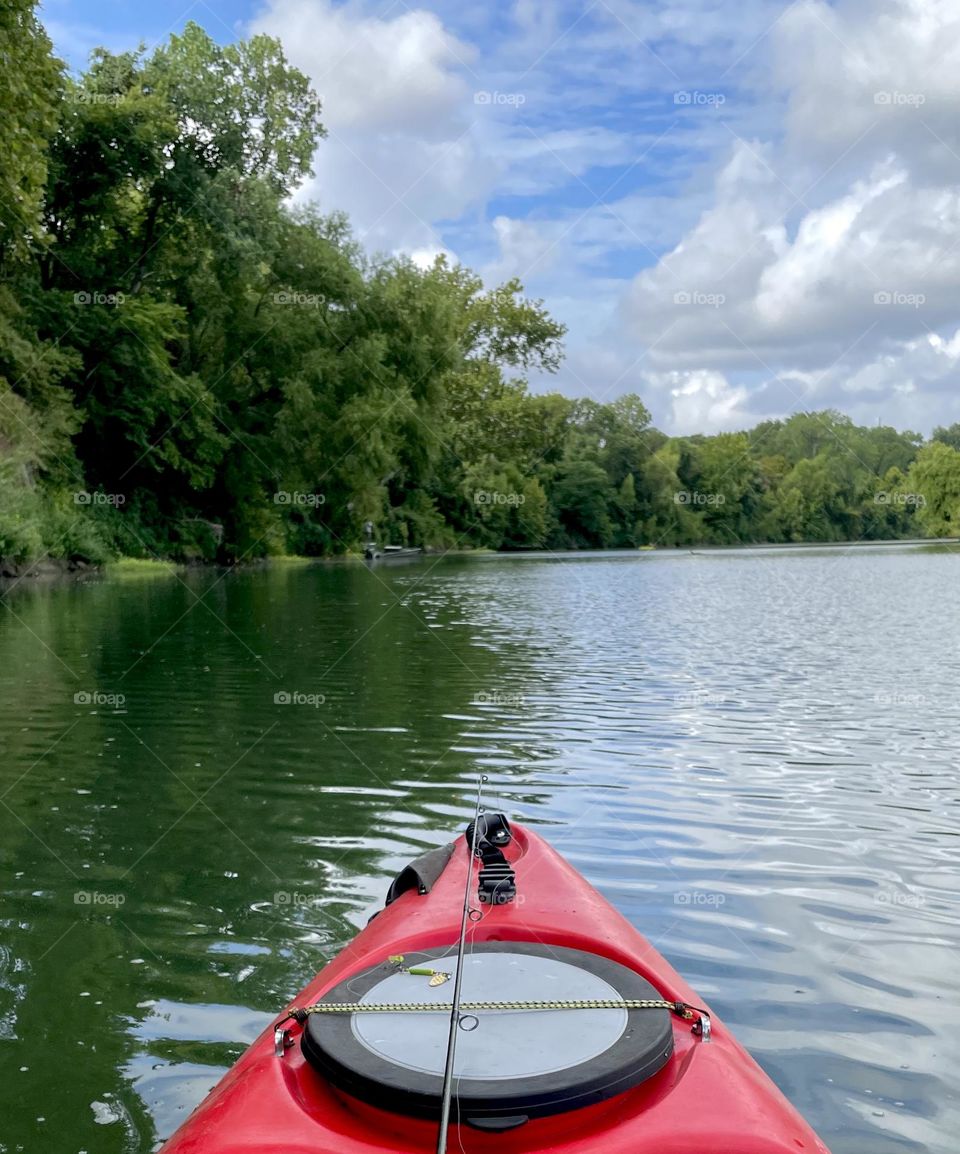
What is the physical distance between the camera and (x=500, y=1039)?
2428mm

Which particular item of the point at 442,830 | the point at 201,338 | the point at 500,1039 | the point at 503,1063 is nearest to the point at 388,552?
the point at 201,338

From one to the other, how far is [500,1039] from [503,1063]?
0.37ft

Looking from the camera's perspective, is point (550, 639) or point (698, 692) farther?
point (550, 639)

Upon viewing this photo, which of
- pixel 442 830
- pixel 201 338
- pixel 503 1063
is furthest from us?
pixel 201 338

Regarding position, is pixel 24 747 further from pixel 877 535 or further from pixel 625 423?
pixel 877 535

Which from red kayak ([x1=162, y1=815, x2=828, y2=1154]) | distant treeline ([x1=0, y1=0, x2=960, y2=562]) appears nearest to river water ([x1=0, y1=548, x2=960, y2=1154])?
red kayak ([x1=162, y1=815, x2=828, y2=1154])

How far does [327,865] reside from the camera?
18.2ft

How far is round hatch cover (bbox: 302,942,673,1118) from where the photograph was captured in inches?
85.7

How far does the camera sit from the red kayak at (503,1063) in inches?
84.6

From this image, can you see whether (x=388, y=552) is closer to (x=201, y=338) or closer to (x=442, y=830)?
(x=201, y=338)

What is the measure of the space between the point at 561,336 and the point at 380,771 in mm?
55894

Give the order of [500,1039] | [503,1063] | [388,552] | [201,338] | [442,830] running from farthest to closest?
[388,552], [201,338], [442,830], [500,1039], [503,1063]

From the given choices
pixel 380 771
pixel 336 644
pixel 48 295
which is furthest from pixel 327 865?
pixel 48 295

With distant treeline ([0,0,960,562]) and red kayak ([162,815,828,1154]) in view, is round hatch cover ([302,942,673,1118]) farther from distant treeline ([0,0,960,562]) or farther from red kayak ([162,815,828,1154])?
distant treeline ([0,0,960,562])
